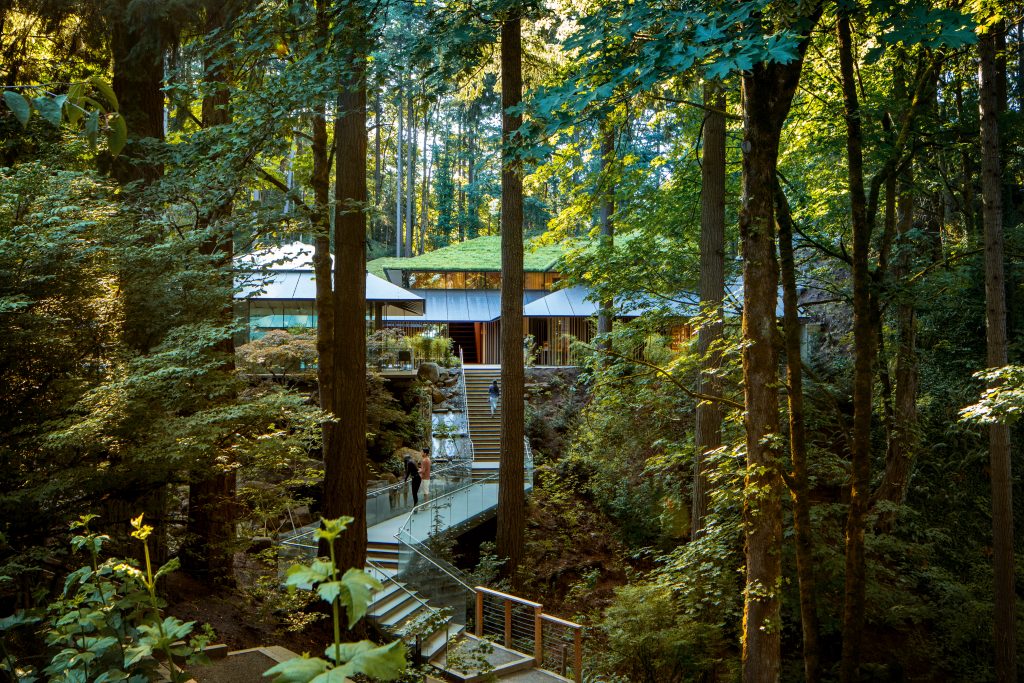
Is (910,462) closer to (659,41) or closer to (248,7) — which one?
(659,41)

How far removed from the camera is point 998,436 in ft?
31.6

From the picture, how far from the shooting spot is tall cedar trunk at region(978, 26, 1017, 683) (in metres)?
9.48

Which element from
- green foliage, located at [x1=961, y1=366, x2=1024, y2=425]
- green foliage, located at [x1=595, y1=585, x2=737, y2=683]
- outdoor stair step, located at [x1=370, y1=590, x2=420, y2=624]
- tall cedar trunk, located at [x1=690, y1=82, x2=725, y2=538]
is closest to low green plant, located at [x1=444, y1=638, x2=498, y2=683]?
green foliage, located at [x1=595, y1=585, x2=737, y2=683]

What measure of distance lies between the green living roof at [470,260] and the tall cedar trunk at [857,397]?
2025 cm

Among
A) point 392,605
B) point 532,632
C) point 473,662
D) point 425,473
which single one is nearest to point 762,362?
point 473,662

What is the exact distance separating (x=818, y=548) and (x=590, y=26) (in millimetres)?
7585

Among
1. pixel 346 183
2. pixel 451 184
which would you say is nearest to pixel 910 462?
pixel 346 183

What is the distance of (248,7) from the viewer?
1052 cm

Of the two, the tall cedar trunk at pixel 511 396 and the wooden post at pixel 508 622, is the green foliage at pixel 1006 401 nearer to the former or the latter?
the wooden post at pixel 508 622

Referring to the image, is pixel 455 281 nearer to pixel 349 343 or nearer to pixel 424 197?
pixel 424 197

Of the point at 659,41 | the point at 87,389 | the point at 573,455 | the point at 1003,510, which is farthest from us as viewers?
the point at 573,455

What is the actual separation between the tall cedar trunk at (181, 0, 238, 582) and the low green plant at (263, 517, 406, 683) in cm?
709

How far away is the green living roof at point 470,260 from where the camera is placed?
1176 inches

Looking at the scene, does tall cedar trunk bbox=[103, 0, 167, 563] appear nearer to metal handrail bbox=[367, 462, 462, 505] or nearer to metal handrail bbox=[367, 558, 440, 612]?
metal handrail bbox=[367, 558, 440, 612]
